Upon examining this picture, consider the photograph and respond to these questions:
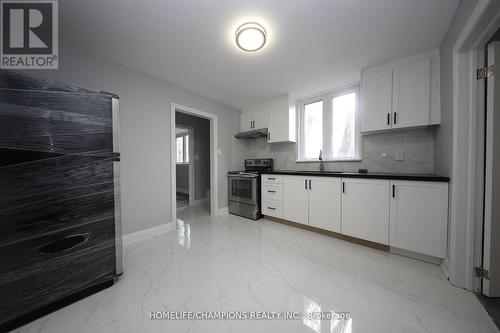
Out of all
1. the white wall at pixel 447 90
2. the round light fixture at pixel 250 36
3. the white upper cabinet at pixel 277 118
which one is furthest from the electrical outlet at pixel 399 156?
the round light fixture at pixel 250 36

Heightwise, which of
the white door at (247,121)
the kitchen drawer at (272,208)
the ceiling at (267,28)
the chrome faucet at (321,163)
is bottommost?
the kitchen drawer at (272,208)

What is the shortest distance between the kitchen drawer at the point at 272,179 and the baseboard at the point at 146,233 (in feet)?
5.63

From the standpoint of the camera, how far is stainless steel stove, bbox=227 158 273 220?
10.5 ft

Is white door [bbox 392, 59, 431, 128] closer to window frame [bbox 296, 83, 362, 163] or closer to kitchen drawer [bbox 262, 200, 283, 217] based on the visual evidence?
window frame [bbox 296, 83, 362, 163]

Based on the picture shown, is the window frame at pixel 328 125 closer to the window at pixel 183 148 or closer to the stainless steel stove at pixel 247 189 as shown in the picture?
the stainless steel stove at pixel 247 189

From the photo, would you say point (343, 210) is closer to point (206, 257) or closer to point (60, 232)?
point (206, 257)

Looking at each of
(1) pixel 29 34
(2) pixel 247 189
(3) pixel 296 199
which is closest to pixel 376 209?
(3) pixel 296 199

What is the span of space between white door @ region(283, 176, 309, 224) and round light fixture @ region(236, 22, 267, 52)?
6.11 feet

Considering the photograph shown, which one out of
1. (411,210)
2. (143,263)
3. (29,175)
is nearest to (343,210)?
(411,210)

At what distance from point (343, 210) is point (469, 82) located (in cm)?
161

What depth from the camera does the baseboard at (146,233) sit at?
2201 millimetres

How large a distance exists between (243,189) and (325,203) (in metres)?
1.55

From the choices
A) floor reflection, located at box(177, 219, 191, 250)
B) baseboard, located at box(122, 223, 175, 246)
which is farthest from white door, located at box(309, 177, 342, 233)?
baseboard, located at box(122, 223, 175, 246)

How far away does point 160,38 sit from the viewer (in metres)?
1.76
